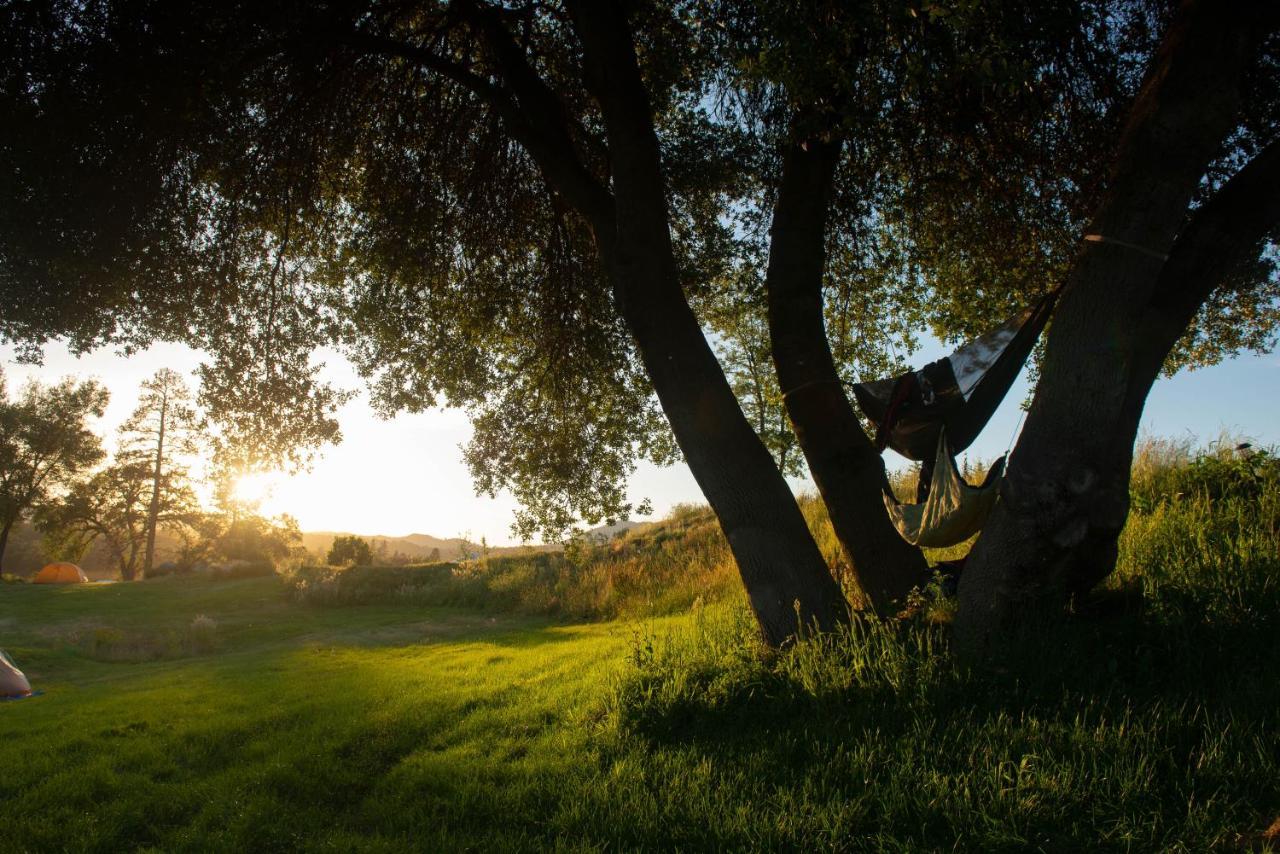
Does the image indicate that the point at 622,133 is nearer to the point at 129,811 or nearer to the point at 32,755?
the point at 129,811

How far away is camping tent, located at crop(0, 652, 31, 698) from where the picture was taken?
9427 millimetres

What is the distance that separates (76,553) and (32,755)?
47691 mm

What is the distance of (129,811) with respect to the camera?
4578 mm

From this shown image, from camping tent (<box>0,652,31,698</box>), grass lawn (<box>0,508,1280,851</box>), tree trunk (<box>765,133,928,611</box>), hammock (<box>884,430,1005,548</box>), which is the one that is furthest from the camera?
camping tent (<box>0,652,31,698</box>)

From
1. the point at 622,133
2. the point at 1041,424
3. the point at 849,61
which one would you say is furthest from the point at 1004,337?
the point at 622,133

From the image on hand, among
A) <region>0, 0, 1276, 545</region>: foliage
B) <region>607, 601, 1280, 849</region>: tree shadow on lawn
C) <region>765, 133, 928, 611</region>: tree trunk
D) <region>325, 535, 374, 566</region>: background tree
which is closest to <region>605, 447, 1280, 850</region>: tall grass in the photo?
<region>607, 601, 1280, 849</region>: tree shadow on lawn

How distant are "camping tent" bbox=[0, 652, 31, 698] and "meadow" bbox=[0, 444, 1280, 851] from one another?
136 cm

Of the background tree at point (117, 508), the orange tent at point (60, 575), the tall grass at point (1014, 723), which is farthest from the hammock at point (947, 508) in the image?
the background tree at point (117, 508)

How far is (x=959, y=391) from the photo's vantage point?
18.9 ft

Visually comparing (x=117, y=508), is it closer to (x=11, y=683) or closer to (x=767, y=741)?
(x=11, y=683)

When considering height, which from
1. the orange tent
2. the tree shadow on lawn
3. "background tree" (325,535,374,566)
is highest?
"background tree" (325,535,374,566)

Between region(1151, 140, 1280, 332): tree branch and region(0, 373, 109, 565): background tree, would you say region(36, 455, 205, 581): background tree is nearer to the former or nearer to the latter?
region(0, 373, 109, 565): background tree

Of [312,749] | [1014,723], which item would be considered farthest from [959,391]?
[312,749]

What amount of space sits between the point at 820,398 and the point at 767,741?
2.89m
